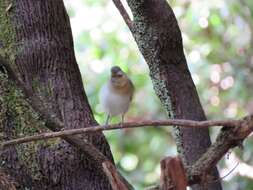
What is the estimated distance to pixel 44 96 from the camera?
170 centimetres

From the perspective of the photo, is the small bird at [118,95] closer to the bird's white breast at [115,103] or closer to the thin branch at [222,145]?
the bird's white breast at [115,103]

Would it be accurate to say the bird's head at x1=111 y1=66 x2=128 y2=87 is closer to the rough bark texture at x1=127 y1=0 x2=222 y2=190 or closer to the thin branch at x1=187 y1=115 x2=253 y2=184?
the rough bark texture at x1=127 y1=0 x2=222 y2=190

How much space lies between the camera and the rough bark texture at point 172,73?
1.66m

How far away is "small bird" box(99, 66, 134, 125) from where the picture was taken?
8.46 ft

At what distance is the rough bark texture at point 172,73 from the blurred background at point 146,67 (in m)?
1.75

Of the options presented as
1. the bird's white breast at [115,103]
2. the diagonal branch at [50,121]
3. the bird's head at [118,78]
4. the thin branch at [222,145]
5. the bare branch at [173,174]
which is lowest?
the bare branch at [173,174]

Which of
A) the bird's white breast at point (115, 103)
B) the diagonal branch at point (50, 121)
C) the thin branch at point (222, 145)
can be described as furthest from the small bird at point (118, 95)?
the thin branch at point (222, 145)

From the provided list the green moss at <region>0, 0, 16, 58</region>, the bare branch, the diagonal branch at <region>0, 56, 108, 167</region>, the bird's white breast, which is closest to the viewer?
the bare branch

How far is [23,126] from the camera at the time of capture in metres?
1.61

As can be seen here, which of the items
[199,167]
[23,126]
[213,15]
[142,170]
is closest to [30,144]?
[23,126]

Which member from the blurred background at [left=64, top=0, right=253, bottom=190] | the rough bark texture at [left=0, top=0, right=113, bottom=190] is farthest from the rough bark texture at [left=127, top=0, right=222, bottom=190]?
the blurred background at [left=64, top=0, right=253, bottom=190]

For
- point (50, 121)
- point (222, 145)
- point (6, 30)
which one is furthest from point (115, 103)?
point (222, 145)

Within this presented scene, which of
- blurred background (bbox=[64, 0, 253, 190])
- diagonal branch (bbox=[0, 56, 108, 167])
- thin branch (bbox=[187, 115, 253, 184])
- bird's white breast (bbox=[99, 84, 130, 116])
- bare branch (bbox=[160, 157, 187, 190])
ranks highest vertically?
blurred background (bbox=[64, 0, 253, 190])

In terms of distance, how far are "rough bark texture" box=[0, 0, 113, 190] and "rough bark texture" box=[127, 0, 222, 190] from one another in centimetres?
20
